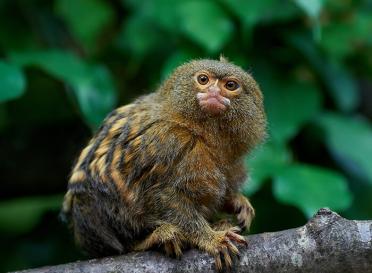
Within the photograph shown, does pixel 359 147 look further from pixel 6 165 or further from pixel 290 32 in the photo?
pixel 6 165

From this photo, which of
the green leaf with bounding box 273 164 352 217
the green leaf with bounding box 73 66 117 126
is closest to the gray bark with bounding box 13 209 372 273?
the green leaf with bounding box 273 164 352 217

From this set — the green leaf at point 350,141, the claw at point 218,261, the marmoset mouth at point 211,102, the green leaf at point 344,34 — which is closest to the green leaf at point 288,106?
the green leaf at point 350,141

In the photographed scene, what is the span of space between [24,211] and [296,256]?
10.3ft

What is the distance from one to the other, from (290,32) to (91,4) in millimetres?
1370

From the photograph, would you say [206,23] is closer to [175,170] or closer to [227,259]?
[175,170]

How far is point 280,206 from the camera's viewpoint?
5.35 m

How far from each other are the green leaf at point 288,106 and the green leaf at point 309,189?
13.3 inches

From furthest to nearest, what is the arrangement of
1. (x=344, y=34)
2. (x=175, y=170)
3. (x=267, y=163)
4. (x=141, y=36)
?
1. (x=344, y=34)
2. (x=141, y=36)
3. (x=267, y=163)
4. (x=175, y=170)

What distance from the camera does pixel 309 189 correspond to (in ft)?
15.1

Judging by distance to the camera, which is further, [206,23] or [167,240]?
[206,23]

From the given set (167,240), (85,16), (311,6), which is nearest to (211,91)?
(167,240)

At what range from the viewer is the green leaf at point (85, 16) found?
546 cm

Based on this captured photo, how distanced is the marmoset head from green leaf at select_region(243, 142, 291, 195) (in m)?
0.77

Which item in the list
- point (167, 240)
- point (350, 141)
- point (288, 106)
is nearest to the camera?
point (167, 240)
